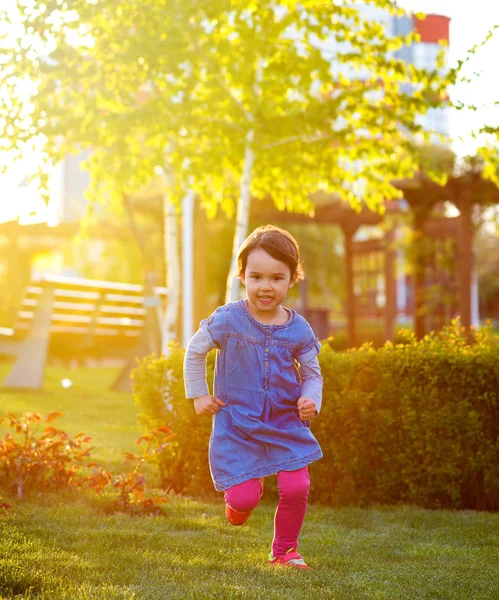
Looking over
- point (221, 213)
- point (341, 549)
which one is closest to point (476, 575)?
point (341, 549)

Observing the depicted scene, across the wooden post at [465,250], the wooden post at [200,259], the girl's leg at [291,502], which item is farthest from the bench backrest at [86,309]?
the girl's leg at [291,502]

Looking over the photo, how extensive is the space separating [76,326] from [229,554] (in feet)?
31.2

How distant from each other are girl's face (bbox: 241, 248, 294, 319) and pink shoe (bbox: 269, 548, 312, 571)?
1100mm

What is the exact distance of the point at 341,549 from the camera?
4.49 metres

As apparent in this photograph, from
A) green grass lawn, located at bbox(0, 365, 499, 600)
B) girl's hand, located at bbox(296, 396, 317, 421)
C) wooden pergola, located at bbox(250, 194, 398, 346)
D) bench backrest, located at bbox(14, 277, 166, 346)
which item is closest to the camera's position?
green grass lawn, located at bbox(0, 365, 499, 600)

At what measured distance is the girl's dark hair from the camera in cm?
402

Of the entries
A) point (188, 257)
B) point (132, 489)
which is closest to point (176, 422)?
point (132, 489)

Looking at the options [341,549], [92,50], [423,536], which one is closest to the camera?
[341,549]

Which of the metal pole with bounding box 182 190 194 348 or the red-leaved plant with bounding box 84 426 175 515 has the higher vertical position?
the metal pole with bounding box 182 190 194 348

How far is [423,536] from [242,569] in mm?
1293

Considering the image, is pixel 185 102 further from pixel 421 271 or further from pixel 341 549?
pixel 421 271

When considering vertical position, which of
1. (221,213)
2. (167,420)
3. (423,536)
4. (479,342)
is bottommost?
(423,536)

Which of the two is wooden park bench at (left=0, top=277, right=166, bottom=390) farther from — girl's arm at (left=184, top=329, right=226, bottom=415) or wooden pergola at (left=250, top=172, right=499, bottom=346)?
girl's arm at (left=184, top=329, right=226, bottom=415)

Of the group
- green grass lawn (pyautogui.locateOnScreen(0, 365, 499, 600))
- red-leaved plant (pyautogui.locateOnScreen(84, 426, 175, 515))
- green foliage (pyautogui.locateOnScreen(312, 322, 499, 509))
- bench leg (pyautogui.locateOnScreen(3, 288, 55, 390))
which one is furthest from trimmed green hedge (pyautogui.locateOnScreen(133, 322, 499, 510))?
bench leg (pyautogui.locateOnScreen(3, 288, 55, 390))
